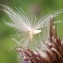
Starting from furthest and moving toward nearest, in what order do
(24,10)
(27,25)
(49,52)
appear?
1. (24,10)
2. (27,25)
3. (49,52)

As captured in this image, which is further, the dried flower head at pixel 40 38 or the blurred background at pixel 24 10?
the blurred background at pixel 24 10

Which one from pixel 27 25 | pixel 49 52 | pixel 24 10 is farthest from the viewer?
pixel 24 10

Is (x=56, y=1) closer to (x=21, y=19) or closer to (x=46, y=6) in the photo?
(x=46, y=6)

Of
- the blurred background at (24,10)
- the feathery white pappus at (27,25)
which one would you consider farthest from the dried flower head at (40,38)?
the blurred background at (24,10)

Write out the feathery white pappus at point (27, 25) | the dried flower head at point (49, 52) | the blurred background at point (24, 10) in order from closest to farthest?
the dried flower head at point (49, 52), the feathery white pappus at point (27, 25), the blurred background at point (24, 10)

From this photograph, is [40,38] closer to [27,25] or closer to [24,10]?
[27,25]

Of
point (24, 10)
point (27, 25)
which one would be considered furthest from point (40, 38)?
point (24, 10)

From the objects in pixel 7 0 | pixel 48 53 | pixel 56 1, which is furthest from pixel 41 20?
pixel 7 0

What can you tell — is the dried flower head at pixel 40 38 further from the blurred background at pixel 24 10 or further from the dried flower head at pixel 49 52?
the blurred background at pixel 24 10

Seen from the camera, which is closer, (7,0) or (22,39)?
(22,39)

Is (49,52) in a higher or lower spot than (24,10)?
lower

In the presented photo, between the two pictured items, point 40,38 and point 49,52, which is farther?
point 40,38
